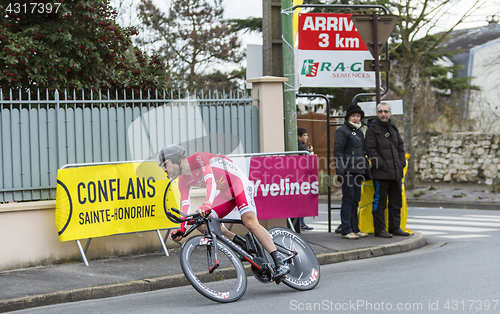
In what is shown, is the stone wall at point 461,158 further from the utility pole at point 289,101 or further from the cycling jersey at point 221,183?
the cycling jersey at point 221,183

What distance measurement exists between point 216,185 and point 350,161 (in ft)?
12.3

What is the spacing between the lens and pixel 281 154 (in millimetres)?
9172

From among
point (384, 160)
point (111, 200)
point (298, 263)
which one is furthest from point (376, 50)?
point (111, 200)

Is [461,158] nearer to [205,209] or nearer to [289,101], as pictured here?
[289,101]

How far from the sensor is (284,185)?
863 cm

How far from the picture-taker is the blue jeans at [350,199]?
8.81 meters

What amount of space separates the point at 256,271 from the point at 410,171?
1464 centimetres

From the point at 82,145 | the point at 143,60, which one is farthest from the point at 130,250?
the point at 143,60

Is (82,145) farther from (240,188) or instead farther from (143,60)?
(143,60)

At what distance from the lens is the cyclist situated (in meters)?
5.32

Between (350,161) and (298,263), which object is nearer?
(298,263)

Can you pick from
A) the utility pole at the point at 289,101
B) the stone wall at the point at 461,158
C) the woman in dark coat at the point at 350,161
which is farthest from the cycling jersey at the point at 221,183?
the stone wall at the point at 461,158

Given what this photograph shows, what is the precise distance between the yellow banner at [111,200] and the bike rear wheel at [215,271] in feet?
8.53

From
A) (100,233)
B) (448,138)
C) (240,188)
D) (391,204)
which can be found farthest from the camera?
(448,138)
